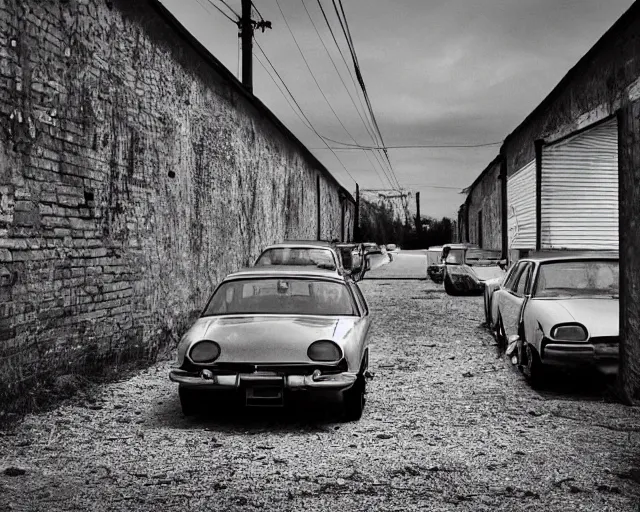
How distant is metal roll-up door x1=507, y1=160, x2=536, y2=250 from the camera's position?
52.4ft

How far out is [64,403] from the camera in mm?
6008

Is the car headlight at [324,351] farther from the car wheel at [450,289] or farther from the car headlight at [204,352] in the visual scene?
the car wheel at [450,289]

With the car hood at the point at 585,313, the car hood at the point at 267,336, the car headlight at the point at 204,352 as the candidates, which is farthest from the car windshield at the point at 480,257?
the car headlight at the point at 204,352

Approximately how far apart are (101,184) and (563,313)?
495 centimetres

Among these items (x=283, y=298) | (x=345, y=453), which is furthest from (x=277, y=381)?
(x=283, y=298)

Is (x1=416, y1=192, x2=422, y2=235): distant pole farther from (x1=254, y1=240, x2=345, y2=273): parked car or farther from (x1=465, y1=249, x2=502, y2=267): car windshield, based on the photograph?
(x1=254, y1=240, x2=345, y2=273): parked car

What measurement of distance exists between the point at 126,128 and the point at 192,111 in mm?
2561

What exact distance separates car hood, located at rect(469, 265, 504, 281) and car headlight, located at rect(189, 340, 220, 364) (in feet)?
45.7

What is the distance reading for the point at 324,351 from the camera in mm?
5289

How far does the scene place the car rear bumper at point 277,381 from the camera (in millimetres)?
5133

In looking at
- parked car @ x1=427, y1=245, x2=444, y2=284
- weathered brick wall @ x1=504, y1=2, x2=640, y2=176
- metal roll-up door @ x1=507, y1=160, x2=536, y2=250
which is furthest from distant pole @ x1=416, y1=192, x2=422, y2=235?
weathered brick wall @ x1=504, y1=2, x2=640, y2=176

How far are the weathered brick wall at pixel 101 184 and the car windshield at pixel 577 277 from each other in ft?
15.5

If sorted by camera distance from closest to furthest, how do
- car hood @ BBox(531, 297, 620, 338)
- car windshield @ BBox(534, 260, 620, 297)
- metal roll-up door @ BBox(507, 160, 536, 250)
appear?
car hood @ BBox(531, 297, 620, 338) < car windshield @ BBox(534, 260, 620, 297) < metal roll-up door @ BBox(507, 160, 536, 250)

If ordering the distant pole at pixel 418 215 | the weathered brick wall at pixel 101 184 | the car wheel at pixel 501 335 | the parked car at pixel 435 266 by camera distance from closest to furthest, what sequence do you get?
the weathered brick wall at pixel 101 184, the car wheel at pixel 501 335, the parked car at pixel 435 266, the distant pole at pixel 418 215
